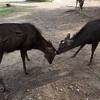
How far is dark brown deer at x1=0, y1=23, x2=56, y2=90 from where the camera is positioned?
434 centimetres

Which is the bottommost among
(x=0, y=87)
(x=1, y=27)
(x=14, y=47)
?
(x=0, y=87)

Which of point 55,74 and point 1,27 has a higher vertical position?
point 1,27

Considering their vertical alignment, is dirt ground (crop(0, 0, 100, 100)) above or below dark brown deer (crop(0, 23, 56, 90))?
below

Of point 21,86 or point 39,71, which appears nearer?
point 21,86

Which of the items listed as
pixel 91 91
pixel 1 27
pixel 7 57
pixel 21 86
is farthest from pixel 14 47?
pixel 91 91

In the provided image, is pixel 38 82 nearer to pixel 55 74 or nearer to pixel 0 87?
pixel 55 74

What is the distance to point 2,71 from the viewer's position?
572 cm

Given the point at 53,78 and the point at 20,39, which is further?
the point at 53,78

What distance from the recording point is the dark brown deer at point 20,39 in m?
4.34

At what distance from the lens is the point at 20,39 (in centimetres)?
464

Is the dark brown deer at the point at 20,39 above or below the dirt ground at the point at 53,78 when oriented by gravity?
above

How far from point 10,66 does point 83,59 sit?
309 cm

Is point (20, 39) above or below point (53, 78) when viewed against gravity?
above

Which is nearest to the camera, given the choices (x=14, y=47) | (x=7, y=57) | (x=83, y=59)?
(x=14, y=47)
